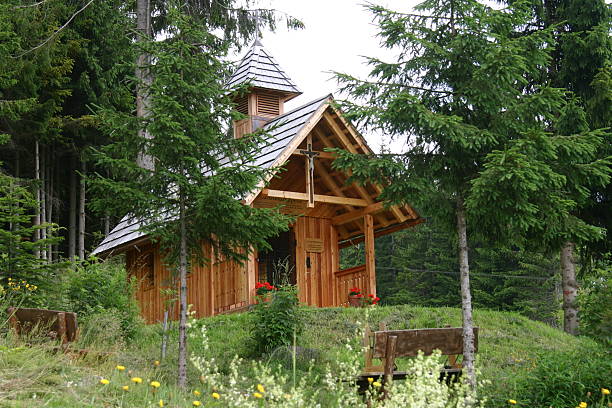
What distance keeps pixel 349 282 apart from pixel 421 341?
Answer: 8830 millimetres

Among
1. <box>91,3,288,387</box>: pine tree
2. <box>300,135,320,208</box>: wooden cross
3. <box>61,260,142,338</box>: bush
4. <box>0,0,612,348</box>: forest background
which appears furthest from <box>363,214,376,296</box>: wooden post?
<box>91,3,288,387</box>: pine tree

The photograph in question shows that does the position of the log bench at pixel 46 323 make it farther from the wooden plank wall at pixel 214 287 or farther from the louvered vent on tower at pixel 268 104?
the louvered vent on tower at pixel 268 104

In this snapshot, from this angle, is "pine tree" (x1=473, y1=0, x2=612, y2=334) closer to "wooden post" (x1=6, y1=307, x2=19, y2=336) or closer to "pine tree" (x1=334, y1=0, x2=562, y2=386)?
"pine tree" (x1=334, y1=0, x2=562, y2=386)

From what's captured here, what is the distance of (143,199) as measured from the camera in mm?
9211

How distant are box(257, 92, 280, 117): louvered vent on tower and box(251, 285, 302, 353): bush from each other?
902 centimetres

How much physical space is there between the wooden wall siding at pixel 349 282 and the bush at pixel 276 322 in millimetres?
5856

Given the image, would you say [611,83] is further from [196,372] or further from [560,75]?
[196,372]

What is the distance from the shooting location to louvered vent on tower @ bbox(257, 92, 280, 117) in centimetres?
1991

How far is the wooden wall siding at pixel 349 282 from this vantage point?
17.5m

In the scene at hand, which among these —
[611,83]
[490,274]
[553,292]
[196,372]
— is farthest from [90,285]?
[553,292]

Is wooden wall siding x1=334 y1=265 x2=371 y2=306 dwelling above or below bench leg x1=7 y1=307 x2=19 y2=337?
above

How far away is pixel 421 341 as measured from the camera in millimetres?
9102

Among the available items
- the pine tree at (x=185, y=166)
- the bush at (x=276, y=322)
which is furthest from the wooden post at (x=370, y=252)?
the pine tree at (x=185, y=166)

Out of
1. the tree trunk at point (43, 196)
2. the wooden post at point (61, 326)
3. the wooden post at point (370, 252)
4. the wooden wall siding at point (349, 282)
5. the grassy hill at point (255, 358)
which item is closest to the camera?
the grassy hill at point (255, 358)
